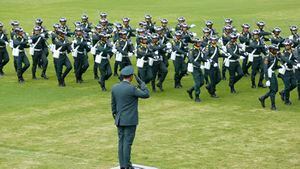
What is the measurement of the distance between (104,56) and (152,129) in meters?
6.51

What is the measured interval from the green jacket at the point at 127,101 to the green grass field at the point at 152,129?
5.68 feet

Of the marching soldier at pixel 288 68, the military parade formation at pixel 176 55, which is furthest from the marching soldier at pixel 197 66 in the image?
the marching soldier at pixel 288 68

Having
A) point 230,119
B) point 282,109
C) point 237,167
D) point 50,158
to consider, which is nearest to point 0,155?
point 50,158

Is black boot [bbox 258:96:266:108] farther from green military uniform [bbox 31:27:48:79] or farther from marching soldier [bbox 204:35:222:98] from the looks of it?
green military uniform [bbox 31:27:48:79]

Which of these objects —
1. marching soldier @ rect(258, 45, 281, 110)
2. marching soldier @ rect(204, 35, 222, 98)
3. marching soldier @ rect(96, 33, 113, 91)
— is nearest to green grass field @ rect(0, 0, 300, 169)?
marching soldier @ rect(258, 45, 281, 110)

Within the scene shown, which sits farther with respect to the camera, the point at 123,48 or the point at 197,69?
the point at 123,48

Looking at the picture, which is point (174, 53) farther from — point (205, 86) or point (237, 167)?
point (237, 167)

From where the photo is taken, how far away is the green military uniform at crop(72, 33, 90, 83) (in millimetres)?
28641

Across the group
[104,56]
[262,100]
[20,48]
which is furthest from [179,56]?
[20,48]

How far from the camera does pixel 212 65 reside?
2572cm

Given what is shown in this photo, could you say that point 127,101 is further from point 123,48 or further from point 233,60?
point 123,48

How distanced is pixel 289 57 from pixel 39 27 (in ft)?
34.6

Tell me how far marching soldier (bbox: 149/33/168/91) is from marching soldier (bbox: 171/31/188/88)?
0.51 metres

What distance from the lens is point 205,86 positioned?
27.2m
